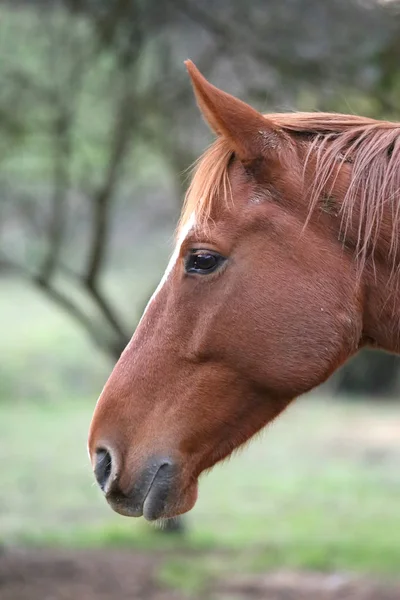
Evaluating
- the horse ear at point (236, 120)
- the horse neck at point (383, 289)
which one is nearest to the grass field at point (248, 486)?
the horse neck at point (383, 289)

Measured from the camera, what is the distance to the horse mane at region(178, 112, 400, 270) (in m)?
2.28

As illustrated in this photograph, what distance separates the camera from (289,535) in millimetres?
7289

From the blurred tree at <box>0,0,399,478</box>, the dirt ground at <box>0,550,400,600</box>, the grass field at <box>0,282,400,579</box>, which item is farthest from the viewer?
the grass field at <box>0,282,400,579</box>

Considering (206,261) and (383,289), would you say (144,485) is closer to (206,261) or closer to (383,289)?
(206,261)

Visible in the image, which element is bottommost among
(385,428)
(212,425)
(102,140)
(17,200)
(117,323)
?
(385,428)

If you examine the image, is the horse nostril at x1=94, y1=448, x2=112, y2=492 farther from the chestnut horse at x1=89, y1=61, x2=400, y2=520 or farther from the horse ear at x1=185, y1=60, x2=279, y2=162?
the horse ear at x1=185, y1=60, x2=279, y2=162

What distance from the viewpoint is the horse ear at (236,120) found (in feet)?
7.24

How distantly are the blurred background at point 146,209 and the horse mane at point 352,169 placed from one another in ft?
3.45

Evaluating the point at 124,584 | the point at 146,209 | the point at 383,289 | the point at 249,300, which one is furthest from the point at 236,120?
the point at 146,209

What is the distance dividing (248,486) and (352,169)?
7.43 m

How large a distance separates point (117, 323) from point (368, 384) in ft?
33.4

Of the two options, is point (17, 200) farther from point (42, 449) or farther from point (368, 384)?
point (368, 384)

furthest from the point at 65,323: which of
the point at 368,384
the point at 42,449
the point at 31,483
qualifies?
the point at 31,483

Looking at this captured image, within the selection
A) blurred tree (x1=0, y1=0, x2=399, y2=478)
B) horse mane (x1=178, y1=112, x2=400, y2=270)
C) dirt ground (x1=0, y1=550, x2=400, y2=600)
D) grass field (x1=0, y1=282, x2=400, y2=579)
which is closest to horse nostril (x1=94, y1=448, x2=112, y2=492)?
horse mane (x1=178, y1=112, x2=400, y2=270)
